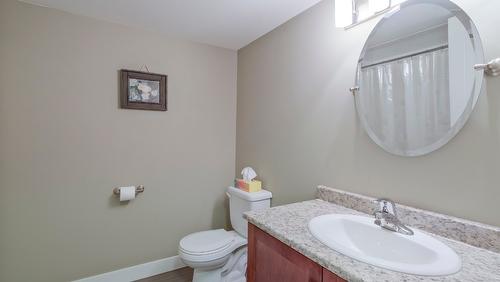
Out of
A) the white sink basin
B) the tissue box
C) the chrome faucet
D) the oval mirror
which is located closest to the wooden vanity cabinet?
the white sink basin

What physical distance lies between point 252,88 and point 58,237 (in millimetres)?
1921

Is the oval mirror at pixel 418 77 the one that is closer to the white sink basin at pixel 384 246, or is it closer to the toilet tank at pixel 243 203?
the white sink basin at pixel 384 246

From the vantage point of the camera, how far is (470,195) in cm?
95

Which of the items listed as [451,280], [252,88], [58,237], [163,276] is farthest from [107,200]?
[451,280]

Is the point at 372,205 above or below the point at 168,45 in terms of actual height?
below

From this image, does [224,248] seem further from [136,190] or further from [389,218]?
[389,218]

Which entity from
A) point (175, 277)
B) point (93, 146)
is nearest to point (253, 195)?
point (175, 277)

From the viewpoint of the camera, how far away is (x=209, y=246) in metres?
1.72

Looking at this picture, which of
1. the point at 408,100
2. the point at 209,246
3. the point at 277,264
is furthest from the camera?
the point at 209,246

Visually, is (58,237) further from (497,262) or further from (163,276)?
(497,262)

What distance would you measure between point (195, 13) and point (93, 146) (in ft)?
4.17

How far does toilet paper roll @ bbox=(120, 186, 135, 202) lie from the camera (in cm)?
192

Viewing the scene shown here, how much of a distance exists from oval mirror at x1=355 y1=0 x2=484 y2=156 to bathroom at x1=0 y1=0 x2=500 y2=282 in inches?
0.5

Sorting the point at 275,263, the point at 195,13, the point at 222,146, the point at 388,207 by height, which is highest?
the point at 195,13
